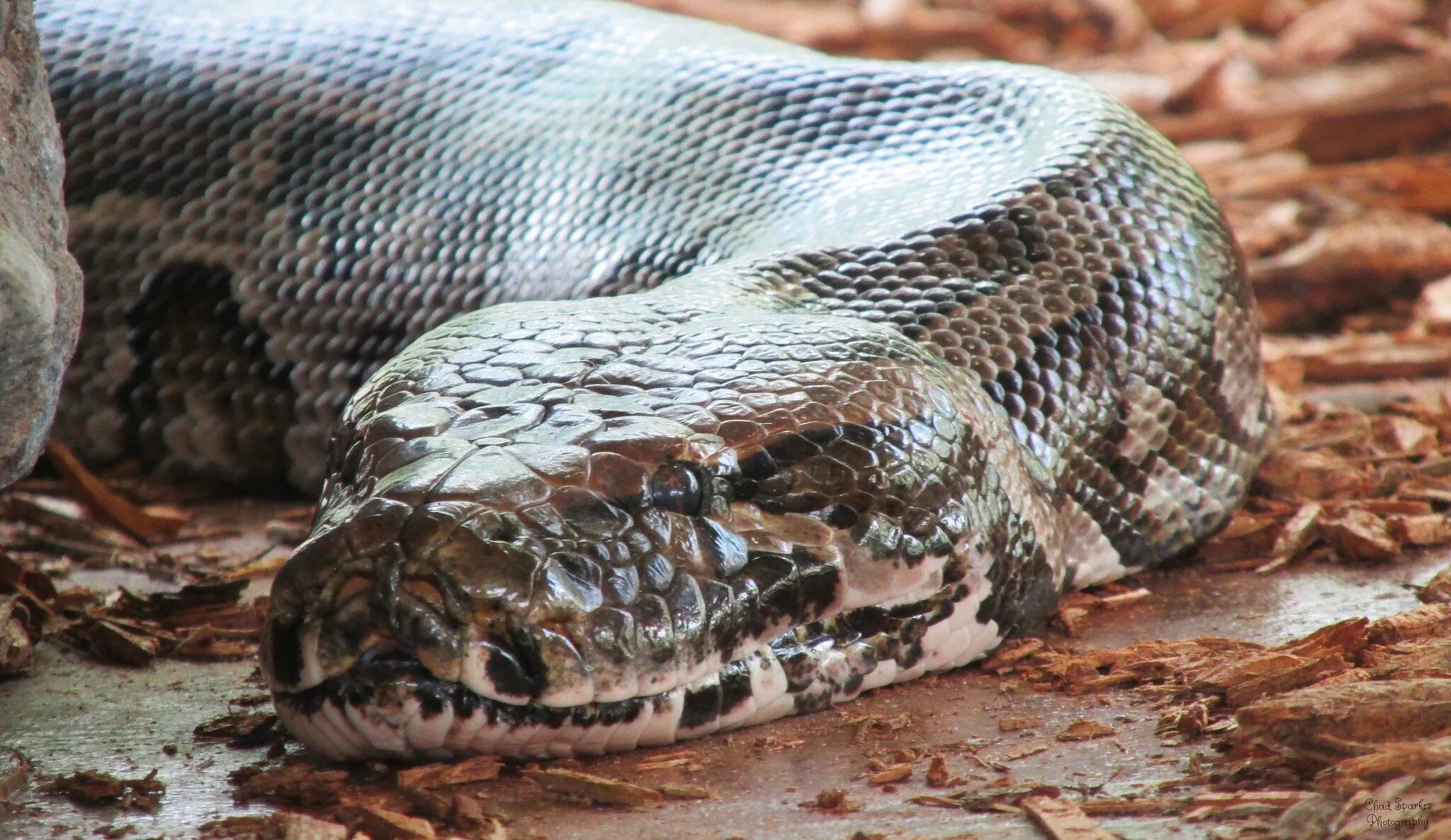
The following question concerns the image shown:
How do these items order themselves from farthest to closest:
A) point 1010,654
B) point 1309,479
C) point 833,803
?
point 1309,479 < point 1010,654 < point 833,803

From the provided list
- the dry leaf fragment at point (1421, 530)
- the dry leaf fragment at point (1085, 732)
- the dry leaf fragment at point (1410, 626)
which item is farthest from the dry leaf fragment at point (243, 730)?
the dry leaf fragment at point (1421, 530)

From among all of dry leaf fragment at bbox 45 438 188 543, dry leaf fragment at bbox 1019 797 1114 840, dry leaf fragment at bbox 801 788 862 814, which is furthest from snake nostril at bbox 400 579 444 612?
dry leaf fragment at bbox 45 438 188 543

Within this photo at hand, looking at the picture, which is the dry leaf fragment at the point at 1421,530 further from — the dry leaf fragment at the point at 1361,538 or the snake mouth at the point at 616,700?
the snake mouth at the point at 616,700

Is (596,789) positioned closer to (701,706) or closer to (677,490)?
(701,706)

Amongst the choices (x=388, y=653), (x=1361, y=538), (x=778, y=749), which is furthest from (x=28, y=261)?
(x=1361, y=538)

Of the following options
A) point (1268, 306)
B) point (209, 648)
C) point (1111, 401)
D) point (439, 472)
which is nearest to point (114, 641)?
point (209, 648)

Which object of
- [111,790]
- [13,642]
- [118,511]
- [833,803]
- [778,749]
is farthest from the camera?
[118,511]

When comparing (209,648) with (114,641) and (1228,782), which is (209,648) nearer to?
(114,641)

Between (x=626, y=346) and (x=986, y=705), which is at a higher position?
(x=626, y=346)
